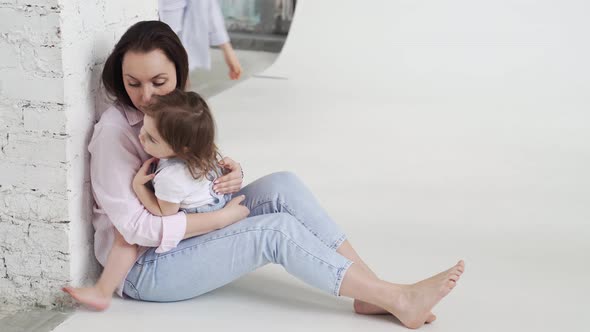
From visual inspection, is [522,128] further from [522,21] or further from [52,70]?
[52,70]

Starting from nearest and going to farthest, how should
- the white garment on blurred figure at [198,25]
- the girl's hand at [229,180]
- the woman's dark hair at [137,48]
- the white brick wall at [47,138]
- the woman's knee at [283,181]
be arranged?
the white brick wall at [47,138], the woman's dark hair at [137,48], the girl's hand at [229,180], the woman's knee at [283,181], the white garment on blurred figure at [198,25]

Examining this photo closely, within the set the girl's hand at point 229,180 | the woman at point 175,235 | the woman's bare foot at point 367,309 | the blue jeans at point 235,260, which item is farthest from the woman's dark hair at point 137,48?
the woman's bare foot at point 367,309

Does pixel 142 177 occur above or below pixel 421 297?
above

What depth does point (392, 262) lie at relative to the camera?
8.21 ft

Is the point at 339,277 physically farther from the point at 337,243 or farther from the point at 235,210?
the point at 235,210

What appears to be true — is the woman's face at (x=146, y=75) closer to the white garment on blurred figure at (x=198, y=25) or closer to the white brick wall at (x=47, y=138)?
the white brick wall at (x=47, y=138)

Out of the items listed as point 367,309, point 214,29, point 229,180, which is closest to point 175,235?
point 229,180

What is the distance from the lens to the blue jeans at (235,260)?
199 cm

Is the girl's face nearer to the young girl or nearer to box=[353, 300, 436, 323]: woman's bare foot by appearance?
the young girl

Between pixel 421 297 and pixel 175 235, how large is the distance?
1.97ft

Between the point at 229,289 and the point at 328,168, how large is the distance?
1.36m

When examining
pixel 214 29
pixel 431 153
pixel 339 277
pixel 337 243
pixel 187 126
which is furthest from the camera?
pixel 214 29

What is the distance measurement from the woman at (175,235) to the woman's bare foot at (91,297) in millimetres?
78

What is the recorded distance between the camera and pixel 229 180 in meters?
2.08
